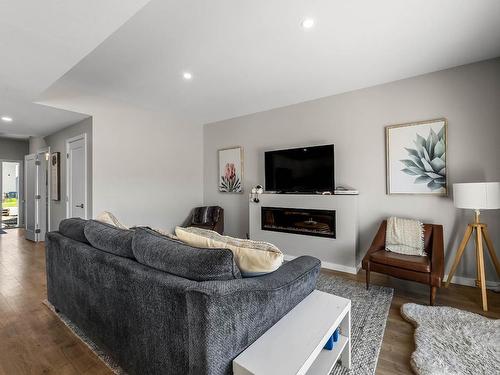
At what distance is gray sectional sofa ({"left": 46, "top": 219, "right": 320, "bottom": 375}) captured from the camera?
0.97 metres

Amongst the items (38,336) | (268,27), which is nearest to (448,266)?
(268,27)

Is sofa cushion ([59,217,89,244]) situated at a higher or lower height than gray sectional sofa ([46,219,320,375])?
higher

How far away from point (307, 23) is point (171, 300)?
7.66ft

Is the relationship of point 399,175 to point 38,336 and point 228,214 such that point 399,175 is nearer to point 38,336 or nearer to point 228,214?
point 228,214

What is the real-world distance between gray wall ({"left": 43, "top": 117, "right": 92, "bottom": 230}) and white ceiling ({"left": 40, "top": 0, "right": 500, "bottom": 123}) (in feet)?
2.74

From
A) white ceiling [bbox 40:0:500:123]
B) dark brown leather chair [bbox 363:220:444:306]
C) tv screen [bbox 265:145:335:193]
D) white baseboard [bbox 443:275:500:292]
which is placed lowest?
white baseboard [bbox 443:275:500:292]

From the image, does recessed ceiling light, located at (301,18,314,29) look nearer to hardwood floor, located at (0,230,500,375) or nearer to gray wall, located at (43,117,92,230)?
hardwood floor, located at (0,230,500,375)

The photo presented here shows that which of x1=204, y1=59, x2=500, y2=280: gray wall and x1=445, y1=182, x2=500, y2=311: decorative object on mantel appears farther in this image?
x1=204, y1=59, x2=500, y2=280: gray wall

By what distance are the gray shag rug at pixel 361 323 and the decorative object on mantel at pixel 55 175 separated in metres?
3.01

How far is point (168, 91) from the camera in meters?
3.62

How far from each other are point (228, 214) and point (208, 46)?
328 cm

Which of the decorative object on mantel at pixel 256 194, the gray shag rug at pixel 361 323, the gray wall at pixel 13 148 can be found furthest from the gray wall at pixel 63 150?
the decorative object on mantel at pixel 256 194

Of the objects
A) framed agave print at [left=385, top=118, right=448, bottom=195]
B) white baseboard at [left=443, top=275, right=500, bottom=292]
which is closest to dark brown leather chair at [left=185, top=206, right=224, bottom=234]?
framed agave print at [left=385, top=118, right=448, bottom=195]

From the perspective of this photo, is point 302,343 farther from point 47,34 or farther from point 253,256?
point 47,34
